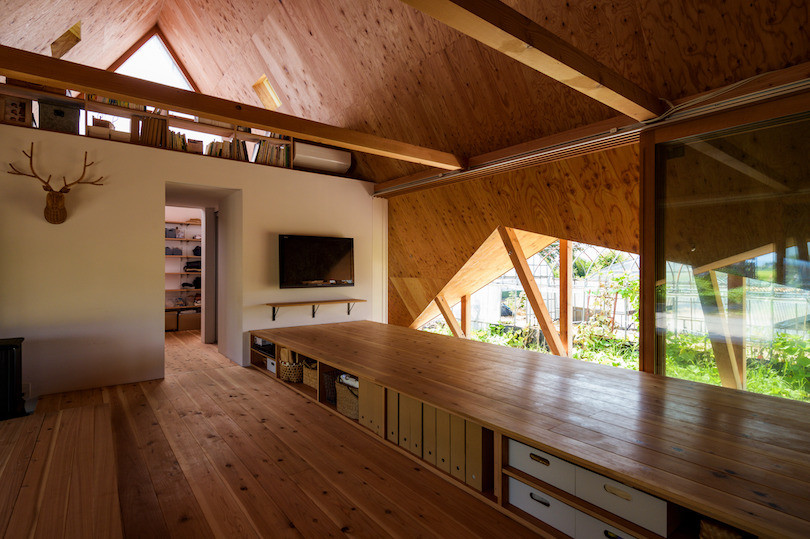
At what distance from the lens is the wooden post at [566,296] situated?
5.82 metres

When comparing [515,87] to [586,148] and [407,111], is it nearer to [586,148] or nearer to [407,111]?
[586,148]

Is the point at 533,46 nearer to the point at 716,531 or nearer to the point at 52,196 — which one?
the point at 716,531

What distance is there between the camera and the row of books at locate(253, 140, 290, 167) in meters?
4.96

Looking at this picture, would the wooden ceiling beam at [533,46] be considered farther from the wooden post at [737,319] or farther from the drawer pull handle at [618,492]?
the drawer pull handle at [618,492]

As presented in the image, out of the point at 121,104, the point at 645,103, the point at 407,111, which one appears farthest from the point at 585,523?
the point at 121,104

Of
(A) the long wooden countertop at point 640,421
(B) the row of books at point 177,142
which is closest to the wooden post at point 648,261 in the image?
(A) the long wooden countertop at point 640,421

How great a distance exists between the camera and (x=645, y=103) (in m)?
2.64

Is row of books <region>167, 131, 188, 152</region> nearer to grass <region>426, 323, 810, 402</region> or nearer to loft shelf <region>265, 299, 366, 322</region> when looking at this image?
loft shelf <region>265, 299, 366, 322</region>

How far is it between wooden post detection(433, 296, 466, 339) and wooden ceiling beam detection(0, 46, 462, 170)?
11.0ft

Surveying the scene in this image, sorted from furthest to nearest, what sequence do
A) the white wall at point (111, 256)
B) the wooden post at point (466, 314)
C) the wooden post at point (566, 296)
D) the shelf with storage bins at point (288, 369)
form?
the wooden post at point (466, 314), the wooden post at point (566, 296), the shelf with storage bins at point (288, 369), the white wall at point (111, 256)

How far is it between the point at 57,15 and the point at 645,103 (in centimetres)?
537

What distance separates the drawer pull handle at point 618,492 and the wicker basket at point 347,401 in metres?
1.80

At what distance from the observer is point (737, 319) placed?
2.58m

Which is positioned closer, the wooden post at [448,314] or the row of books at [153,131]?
the row of books at [153,131]
